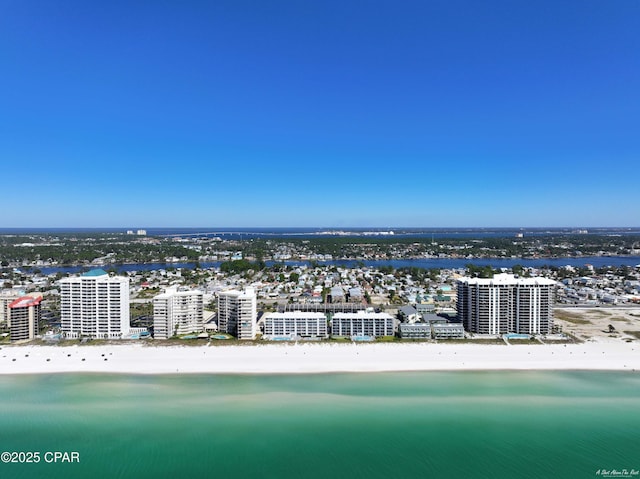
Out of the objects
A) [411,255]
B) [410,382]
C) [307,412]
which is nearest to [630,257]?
[411,255]

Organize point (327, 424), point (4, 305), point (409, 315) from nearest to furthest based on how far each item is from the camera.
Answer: point (327, 424)
point (4, 305)
point (409, 315)

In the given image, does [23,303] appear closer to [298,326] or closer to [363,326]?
[298,326]

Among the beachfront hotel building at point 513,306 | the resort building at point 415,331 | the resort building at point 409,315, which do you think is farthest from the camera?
the resort building at point 409,315

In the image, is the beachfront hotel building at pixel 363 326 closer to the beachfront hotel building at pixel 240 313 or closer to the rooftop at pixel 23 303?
the beachfront hotel building at pixel 240 313

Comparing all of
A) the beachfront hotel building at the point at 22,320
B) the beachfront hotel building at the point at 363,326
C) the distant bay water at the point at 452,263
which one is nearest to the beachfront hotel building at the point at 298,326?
the beachfront hotel building at the point at 363,326

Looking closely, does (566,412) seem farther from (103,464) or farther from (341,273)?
(341,273)

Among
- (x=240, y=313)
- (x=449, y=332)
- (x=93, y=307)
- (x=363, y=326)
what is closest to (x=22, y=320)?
(x=93, y=307)
